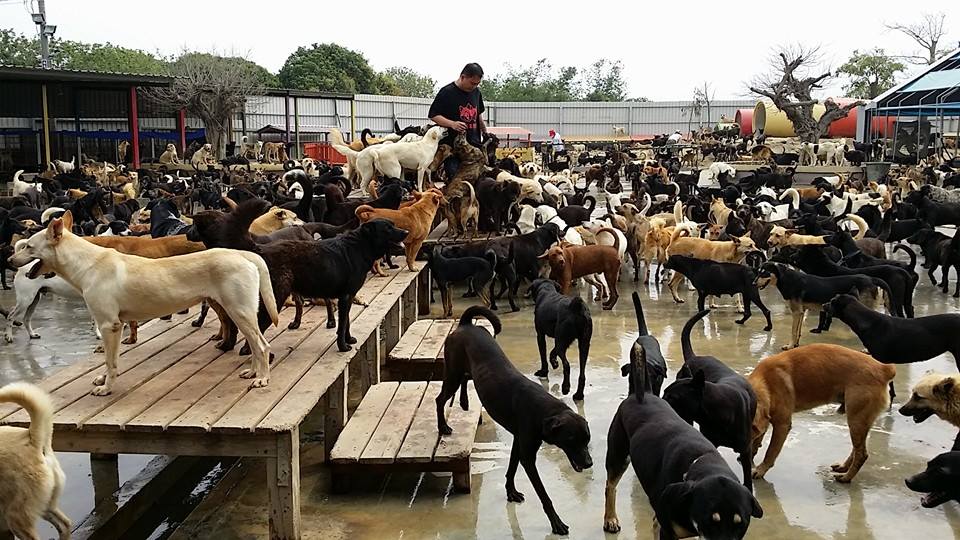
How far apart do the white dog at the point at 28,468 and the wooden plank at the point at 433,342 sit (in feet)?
12.9

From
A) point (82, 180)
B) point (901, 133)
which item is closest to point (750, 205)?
point (82, 180)

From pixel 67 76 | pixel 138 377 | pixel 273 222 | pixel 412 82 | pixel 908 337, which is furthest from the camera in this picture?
pixel 412 82

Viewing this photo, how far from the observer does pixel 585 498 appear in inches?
210

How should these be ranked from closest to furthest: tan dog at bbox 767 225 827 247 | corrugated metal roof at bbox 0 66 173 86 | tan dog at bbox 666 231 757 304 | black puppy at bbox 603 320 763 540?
black puppy at bbox 603 320 763 540
tan dog at bbox 666 231 757 304
tan dog at bbox 767 225 827 247
corrugated metal roof at bbox 0 66 173 86

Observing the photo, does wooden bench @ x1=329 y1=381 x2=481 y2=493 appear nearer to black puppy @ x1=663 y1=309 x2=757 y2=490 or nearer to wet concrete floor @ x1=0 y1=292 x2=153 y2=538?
black puppy @ x1=663 y1=309 x2=757 y2=490

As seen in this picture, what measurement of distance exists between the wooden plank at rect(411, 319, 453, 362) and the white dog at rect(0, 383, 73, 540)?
3.93 metres

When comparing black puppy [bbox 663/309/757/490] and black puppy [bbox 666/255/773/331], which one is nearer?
black puppy [bbox 663/309/757/490]

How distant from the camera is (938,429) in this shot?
645 centimetres

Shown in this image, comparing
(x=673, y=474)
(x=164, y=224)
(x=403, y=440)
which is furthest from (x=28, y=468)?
(x=164, y=224)

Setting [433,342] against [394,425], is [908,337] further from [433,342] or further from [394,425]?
[433,342]

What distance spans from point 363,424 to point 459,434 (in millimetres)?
682

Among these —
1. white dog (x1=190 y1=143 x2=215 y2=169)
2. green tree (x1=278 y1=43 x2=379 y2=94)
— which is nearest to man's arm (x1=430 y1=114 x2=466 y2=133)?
white dog (x1=190 y1=143 x2=215 y2=169)

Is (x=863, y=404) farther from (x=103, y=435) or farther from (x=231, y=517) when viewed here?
(x=103, y=435)

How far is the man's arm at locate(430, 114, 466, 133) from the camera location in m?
11.8
